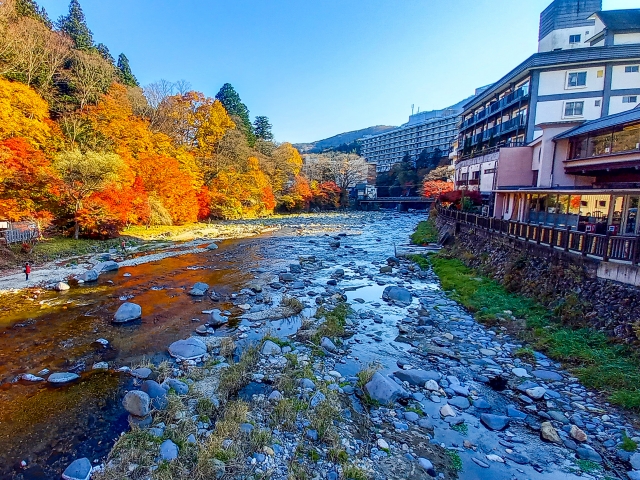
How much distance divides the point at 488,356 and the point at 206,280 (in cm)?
1144

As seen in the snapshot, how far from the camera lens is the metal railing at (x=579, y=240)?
25.0ft

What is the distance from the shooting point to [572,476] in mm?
4348

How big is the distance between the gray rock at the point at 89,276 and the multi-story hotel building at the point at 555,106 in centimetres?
2013

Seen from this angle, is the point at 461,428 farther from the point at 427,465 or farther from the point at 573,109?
the point at 573,109

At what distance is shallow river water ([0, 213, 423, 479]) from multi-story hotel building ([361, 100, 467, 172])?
70561 mm

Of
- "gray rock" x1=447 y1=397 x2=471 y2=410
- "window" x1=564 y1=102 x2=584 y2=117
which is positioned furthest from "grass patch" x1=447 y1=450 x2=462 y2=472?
"window" x1=564 y1=102 x2=584 y2=117

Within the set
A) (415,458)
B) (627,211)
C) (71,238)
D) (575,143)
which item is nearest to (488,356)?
(415,458)

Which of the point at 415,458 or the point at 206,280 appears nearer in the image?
the point at 415,458

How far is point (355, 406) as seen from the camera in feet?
19.2

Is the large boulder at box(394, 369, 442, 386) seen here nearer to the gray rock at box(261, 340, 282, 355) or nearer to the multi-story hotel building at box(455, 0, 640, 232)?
the gray rock at box(261, 340, 282, 355)

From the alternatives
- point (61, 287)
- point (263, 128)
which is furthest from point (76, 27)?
point (61, 287)

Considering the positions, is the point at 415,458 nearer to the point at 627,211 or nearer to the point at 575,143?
the point at 627,211

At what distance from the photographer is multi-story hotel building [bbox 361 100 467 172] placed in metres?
81.4

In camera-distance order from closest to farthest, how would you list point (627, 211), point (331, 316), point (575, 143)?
point (331, 316) → point (627, 211) → point (575, 143)
